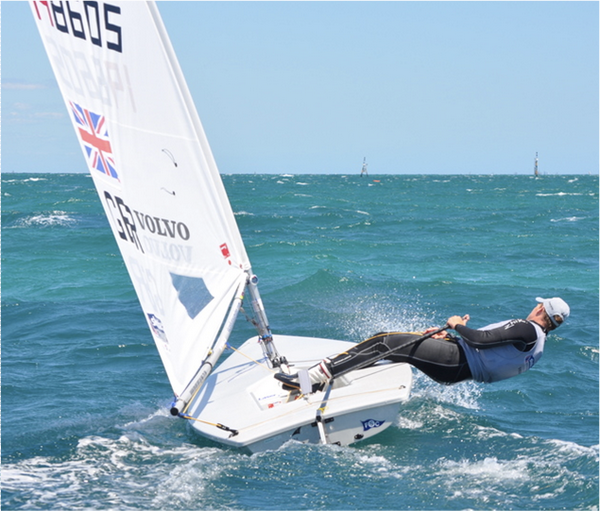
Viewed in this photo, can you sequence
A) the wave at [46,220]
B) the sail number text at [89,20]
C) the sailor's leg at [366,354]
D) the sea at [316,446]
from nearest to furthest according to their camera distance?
the sea at [316,446]
the sail number text at [89,20]
the sailor's leg at [366,354]
the wave at [46,220]

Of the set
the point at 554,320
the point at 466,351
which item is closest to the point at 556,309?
the point at 554,320

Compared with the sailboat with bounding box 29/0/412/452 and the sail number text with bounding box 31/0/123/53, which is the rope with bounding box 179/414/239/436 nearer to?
the sailboat with bounding box 29/0/412/452

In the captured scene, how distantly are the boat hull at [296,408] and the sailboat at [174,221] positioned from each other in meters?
0.01

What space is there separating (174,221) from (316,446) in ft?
7.29

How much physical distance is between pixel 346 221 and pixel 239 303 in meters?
23.0

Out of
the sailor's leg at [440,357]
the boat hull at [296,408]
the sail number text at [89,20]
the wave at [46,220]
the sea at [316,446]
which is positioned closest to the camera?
the sea at [316,446]

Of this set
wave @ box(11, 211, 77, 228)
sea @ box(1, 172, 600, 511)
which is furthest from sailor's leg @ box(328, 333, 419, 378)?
wave @ box(11, 211, 77, 228)

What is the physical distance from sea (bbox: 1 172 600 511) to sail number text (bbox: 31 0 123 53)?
3447 mm

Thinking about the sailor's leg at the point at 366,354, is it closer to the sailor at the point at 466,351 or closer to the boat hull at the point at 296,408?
the sailor at the point at 466,351

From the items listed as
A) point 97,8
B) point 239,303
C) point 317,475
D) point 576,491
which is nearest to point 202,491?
point 317,475

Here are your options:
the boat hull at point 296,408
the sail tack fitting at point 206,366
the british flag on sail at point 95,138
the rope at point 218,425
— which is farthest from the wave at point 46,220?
the rope at point 218,425

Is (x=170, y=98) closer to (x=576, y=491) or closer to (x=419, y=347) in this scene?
(x=419, y=347)

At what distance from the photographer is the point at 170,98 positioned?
19.0 ft

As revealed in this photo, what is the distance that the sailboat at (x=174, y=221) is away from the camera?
580 centimetres
